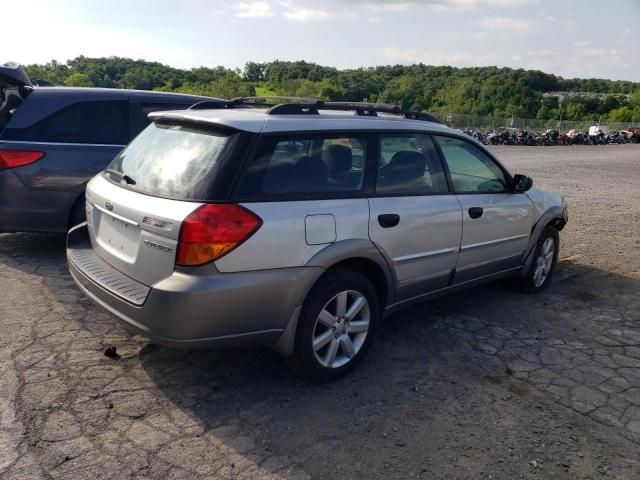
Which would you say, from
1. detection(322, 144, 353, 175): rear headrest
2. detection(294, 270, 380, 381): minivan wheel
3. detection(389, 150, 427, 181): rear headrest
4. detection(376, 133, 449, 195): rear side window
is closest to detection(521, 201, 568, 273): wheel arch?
detection(376, 133, 449, 195): rear side window

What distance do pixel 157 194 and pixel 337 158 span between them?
1138 millimetres

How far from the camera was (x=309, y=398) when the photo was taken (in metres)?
3.37

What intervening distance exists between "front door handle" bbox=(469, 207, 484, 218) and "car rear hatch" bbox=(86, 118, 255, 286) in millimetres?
2043

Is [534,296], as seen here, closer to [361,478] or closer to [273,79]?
[361,478]

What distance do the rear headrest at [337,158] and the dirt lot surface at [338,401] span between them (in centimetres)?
134

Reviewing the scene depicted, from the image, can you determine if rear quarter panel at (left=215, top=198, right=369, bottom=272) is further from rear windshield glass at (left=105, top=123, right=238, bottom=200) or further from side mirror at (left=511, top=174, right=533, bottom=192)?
side mirror at (left=511, top=174, right=533, bottom=192)

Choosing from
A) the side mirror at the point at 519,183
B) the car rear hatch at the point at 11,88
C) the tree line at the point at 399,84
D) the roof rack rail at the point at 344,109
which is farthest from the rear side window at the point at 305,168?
the tree line at the point at 399,84

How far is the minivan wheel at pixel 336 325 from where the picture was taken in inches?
131

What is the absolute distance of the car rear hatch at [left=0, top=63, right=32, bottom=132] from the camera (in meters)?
5.53

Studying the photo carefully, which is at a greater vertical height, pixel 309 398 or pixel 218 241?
pixel 218 241

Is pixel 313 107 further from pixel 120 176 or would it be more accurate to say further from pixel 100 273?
pixel 100 273

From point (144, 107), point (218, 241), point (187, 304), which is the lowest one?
point (187, 304)

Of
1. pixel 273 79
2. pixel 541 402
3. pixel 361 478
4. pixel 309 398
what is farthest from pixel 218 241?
pixel 273 79

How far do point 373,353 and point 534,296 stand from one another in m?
2.23
